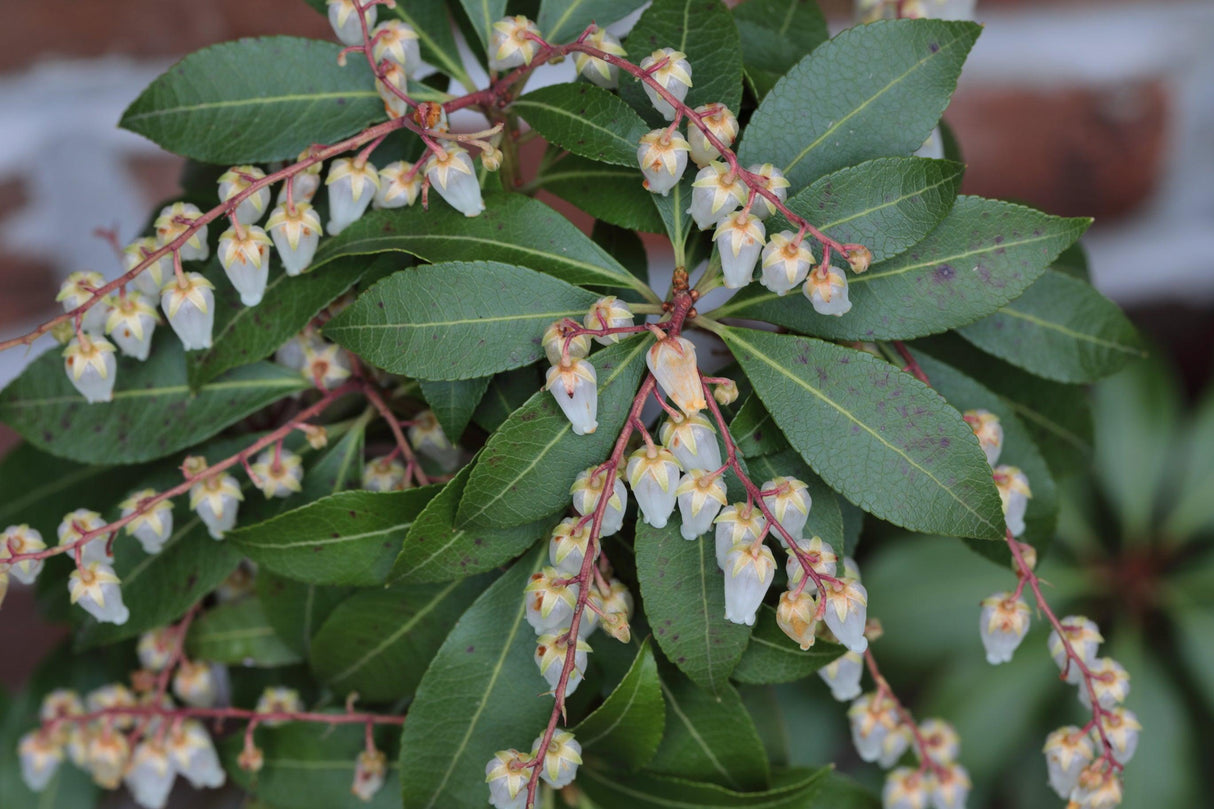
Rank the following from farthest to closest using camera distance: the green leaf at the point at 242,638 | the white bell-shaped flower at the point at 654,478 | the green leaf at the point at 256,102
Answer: the green leaf at the point at 242,638 → the green leaf at the point at 256,102 → the white bell-shaped flower at the point at 654,478

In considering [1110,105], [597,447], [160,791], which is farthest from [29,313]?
[1110,105]

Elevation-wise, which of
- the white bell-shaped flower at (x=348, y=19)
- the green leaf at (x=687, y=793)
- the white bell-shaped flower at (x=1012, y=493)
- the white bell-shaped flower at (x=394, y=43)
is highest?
the white bell-shaped flower at (x=348, y=19)

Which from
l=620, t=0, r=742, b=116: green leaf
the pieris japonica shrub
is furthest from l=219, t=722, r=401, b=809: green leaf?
l=620, t=0, r=742, b=116: green leaf

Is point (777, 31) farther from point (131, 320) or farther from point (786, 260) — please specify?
point (131, 320)

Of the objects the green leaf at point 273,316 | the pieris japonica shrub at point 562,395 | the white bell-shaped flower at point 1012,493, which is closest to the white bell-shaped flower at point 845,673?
the pieris japonica shrub at point 562,395

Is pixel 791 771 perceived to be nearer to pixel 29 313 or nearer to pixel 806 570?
pixel 806 570

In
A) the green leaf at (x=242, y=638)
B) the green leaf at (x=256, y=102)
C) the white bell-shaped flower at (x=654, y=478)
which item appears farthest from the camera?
the green leaf at (x=242, y=638)

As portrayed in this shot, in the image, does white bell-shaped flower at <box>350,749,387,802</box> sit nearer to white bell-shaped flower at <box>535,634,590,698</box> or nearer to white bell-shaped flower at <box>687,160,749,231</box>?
white bell-shaped flower at <box>535,634,590,698</box>

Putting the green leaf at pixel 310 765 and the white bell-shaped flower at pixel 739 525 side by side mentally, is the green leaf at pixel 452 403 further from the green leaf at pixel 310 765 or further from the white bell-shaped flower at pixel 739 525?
the green leaf at pixel 310 765

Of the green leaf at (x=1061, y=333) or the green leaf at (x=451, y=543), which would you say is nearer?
the green leaf at (x=451, y=543)
